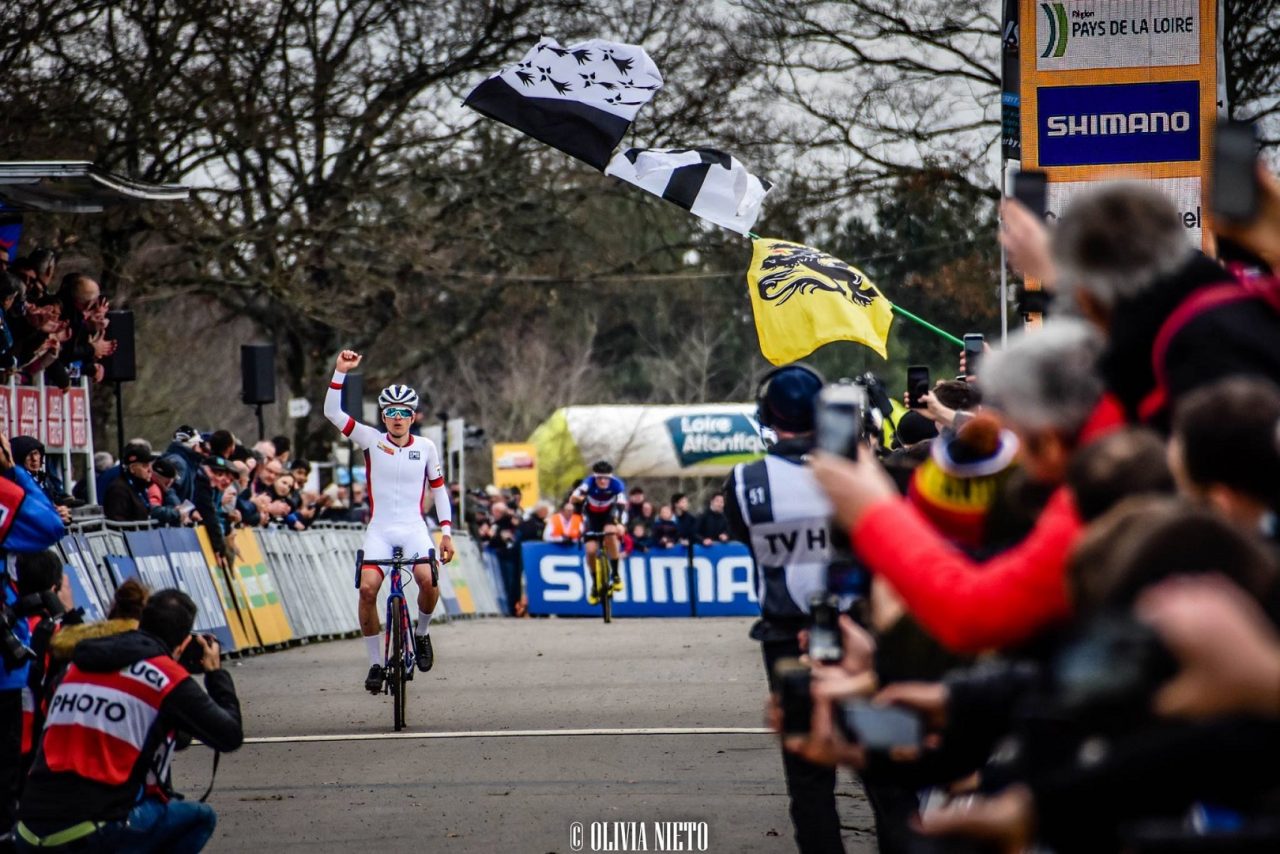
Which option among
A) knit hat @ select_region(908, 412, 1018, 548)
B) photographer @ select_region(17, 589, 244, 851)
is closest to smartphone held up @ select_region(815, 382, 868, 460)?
knit hat @ select_region(908, 412, 1018, 548)

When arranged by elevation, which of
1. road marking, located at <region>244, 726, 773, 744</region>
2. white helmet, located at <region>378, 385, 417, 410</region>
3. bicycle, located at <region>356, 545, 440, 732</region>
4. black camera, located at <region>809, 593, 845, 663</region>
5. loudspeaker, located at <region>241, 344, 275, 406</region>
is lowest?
road marking, located at <region>244, 726, 773, 744</region>

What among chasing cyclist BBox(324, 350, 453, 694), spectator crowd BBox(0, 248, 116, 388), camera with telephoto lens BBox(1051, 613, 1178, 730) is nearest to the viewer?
camera with telephoto lens BBox(1051, 613, 1178, 730)

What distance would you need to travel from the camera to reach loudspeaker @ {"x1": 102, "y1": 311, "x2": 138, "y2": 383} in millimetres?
19281

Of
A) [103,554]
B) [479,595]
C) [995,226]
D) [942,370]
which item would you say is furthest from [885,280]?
[103,554]

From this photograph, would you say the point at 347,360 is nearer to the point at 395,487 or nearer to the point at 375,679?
the point at 395,487

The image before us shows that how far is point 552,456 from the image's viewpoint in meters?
51.2

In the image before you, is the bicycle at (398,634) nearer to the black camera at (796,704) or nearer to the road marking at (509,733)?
the road marking at (509,733)

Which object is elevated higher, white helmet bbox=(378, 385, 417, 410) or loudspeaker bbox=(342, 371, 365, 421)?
loudspeaker bbox=(342, 371, 365, 421)

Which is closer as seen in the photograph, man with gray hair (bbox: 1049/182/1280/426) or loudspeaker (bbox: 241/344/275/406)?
man with gray hair (bbox: 1049/182/1280/426)

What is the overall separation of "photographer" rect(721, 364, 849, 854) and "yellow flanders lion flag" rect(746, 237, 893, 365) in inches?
218

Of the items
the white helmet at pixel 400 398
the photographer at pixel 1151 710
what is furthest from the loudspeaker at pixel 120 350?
the photographer at pixel 1151 710

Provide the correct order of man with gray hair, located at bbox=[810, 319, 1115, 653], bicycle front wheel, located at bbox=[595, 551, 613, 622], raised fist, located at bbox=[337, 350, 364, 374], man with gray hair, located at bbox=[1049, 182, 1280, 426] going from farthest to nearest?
bicycle front wheel, located at bbox=[595, 551, 613, 622]
raised fist, located at bbox=[337, 350, 364, 374]
man with gray hair, located at bbox=[1049, 182, 1280, 426]
man with gray hair, located at bbox=[810, 319, 1115, 653]

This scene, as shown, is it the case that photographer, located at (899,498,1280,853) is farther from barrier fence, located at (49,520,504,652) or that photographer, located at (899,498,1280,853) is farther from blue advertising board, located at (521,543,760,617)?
blue advertising board, located at (521,543,760,617)

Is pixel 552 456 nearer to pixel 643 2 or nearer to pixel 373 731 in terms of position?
pixel 643 2
